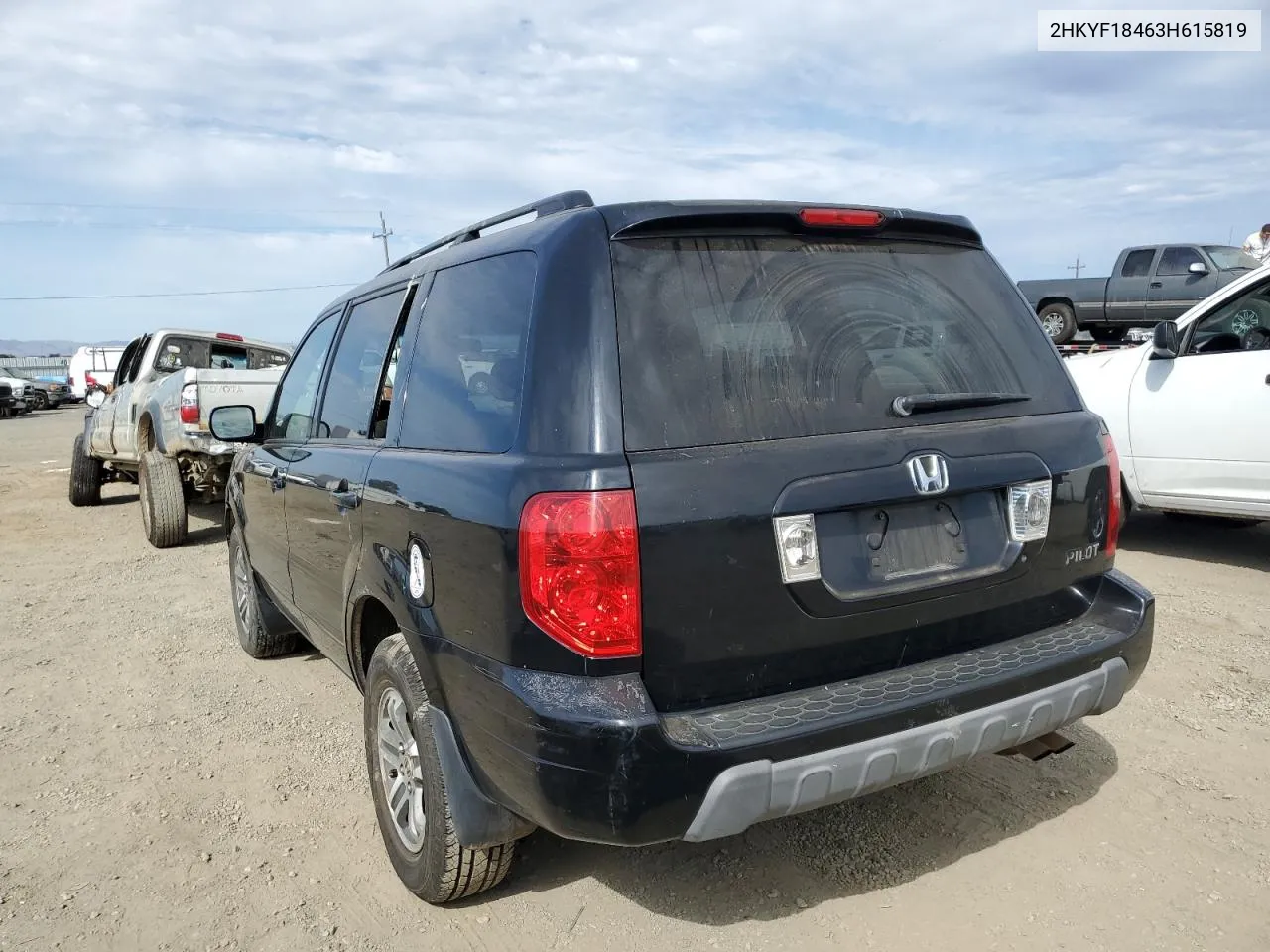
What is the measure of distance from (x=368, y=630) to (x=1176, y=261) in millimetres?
15293

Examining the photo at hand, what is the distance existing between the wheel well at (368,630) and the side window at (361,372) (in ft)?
1.89

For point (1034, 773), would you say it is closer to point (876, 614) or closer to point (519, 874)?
point (876, 614)

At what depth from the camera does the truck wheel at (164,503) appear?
8.22 meters

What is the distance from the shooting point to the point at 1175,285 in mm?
14820

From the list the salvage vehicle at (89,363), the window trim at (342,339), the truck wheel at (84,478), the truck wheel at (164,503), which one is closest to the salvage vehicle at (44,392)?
the salvage vehicle at (89,363)

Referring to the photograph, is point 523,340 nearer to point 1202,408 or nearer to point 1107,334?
point 1202,408

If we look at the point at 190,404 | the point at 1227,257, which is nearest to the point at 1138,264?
the point at 1227,257

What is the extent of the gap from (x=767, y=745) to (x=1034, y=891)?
1135 mm

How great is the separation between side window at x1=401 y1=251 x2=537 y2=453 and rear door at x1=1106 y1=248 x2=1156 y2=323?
15.0 metres

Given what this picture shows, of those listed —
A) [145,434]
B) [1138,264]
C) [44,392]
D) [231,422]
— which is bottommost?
[44,392]

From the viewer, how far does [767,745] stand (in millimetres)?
2127

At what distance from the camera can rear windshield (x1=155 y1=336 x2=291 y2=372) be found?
1020cm

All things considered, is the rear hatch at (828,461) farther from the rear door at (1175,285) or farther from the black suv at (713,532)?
the rear door at (1175,285)

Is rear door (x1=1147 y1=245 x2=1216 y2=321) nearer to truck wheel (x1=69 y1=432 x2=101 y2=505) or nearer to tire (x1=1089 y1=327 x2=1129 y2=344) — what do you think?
tire (x1=1089 y1=327 x2=1129 y2=344)
